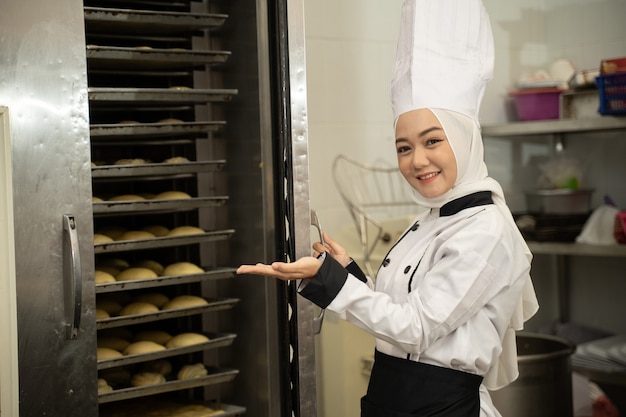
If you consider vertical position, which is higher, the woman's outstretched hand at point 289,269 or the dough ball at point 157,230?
the dough ball at point 157,230

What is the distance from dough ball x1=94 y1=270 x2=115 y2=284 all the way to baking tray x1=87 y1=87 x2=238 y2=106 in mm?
436

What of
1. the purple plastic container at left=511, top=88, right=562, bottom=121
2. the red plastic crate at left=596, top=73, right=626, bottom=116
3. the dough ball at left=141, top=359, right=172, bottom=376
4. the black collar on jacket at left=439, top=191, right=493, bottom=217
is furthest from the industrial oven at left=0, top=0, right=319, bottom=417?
the purple plastic container at left=511, top=88, right=562, bottom=121

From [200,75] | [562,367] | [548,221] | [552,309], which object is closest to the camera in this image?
[200,75]

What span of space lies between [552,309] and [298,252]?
2.25 metres

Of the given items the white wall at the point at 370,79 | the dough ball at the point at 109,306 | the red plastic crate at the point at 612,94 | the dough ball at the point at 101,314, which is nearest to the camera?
the dough ball at the point at 101,314

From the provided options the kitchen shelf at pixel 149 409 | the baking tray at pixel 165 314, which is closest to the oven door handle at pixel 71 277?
the baking tray at pixel 165 314

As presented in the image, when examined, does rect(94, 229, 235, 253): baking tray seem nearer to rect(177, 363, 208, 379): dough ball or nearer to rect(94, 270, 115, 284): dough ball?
rect(94, 270, 115, 284): dough ball

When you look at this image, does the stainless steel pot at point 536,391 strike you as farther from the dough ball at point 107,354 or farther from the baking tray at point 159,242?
the dough ball at point 107,354

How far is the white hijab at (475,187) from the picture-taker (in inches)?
67.7

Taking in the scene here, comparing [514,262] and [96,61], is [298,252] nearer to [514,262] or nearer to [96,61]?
[514,262]

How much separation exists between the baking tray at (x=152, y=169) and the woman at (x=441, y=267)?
0.48 meters

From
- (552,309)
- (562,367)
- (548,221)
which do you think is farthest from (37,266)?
(552,309)

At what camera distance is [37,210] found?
1.65 m

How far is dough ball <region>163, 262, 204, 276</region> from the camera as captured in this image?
2061 mm
